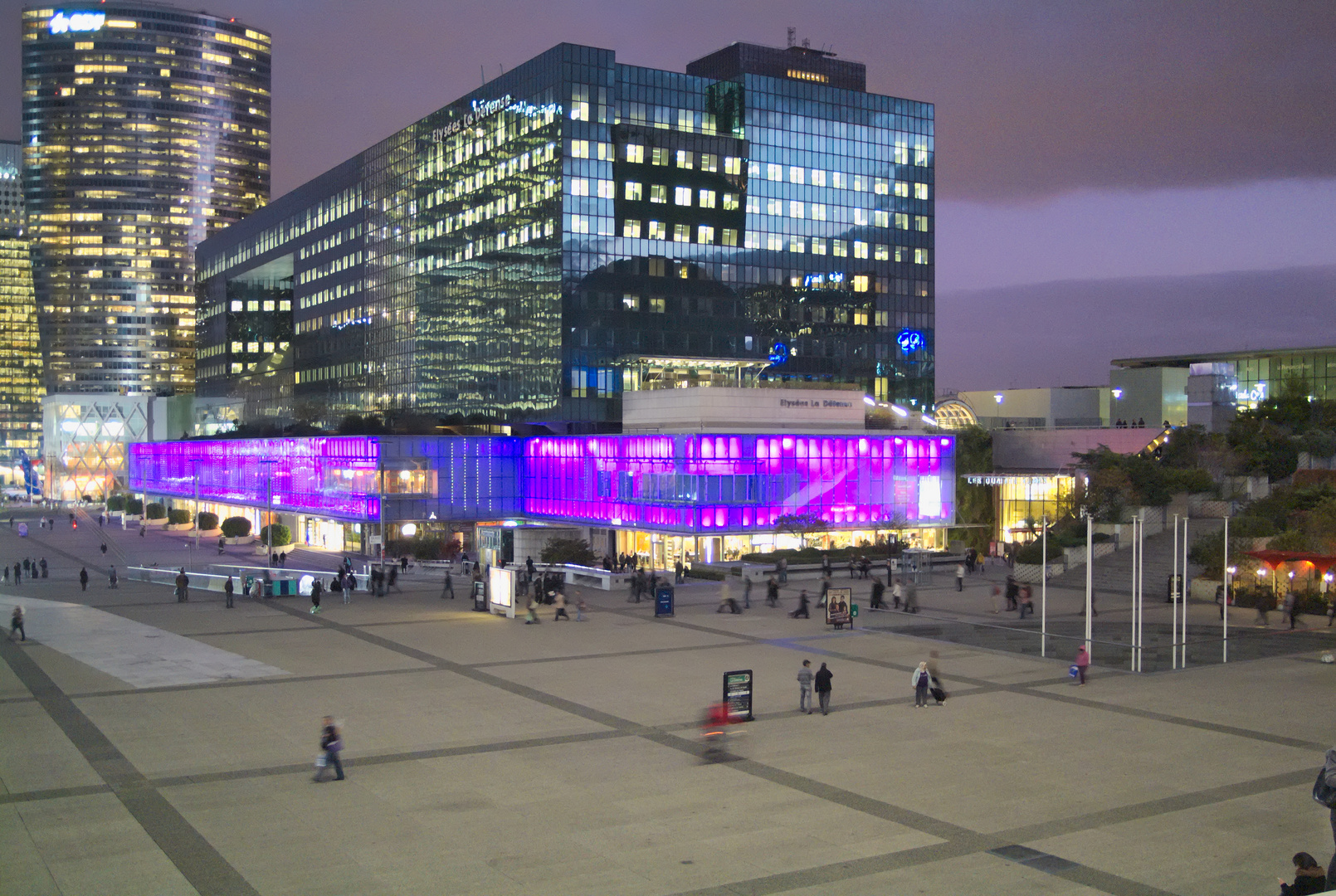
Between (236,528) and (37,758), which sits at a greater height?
(236,528)

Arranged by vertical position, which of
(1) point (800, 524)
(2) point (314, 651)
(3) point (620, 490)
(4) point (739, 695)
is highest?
(3) point (620, 490)

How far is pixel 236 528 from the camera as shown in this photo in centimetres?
9300

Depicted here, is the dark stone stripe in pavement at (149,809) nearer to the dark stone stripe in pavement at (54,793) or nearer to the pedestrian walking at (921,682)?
the dark stone stripe in pavement at (54,793)

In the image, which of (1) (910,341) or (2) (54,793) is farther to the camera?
(1) (910,341)

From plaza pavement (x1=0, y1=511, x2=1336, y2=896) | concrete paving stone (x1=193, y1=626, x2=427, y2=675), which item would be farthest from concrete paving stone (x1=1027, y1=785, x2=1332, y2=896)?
concrete paving stone (x1=193, y1=626, x2=427, y2=675)

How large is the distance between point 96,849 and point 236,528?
7913 centimetres

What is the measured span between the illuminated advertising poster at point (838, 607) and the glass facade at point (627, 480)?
2875 cm

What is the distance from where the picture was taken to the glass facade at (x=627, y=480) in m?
71.9

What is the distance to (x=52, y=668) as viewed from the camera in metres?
34.1

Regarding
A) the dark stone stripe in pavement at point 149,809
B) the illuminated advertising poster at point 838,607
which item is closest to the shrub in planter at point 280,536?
the illuminated advertising poster at point 838,607

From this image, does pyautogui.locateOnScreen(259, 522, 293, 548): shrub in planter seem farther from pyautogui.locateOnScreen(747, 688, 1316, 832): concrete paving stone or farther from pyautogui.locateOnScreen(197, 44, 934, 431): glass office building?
pyautogui.locateOnScreen(747, 688, 1316, 832): concrete paving stone

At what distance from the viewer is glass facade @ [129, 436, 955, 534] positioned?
236ft

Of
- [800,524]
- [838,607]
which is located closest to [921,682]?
[838,607]

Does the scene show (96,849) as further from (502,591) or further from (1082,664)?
(502,591)
